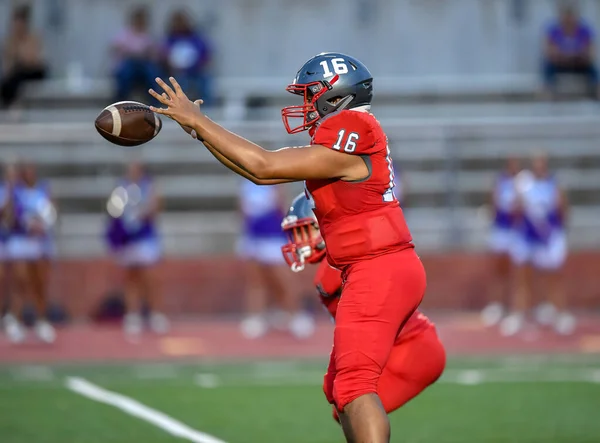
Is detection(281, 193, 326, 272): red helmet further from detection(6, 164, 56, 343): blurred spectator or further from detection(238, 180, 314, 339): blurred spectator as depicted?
detection(6, 164, 56, 343): blurred spectator

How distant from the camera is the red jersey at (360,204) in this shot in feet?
16.9

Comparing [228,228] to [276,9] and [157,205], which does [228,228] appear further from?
[276,9]

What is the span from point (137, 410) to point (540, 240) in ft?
21.7

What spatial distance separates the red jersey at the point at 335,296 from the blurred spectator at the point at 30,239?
25.2 ft

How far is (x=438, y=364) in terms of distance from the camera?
18.4ft

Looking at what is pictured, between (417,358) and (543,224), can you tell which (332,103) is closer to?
(417,358)

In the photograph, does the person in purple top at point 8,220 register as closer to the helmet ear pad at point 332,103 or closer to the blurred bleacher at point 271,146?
the blurred bleacher at point 271,146

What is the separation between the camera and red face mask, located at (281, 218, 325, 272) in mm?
5922

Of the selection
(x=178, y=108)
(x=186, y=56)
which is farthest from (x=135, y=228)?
(x=178, y=108)

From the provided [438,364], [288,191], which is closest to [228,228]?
[288,191]

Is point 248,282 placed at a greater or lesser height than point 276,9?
lesser

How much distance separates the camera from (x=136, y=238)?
1359 cm

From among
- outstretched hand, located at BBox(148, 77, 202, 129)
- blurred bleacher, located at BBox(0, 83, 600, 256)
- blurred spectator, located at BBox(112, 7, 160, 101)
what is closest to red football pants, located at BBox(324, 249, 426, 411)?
outstretched hand, located at BBox(148, 77, 202, 129)

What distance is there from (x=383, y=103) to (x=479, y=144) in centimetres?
186
